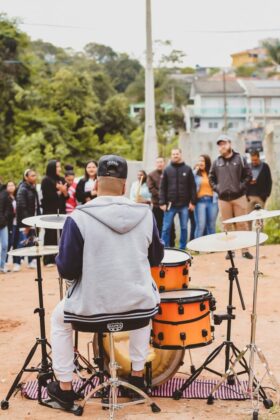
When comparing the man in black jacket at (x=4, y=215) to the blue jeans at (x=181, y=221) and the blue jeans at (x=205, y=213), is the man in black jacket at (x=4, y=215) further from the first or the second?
the blue jeans at (x=205, y=213)

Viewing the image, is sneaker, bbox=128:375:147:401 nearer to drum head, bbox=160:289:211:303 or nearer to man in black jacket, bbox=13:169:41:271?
drum head, bbox=160:289:211:303

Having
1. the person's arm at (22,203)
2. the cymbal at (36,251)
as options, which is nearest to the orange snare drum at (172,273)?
the cymbal at (36,251)

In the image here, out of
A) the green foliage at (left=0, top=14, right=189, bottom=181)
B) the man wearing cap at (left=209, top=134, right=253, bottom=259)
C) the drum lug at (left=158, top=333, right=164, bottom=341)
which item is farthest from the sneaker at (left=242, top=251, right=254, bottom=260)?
the green foliage at (left=0, top=14, right=189, bottom=181)

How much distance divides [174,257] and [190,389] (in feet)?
3.60

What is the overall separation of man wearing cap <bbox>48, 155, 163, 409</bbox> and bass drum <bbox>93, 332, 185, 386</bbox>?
2.21ft

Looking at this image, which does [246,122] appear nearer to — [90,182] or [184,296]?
[90,182]

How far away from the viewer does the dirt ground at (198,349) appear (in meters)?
5.30

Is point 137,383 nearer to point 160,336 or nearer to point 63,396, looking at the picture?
point 160,336

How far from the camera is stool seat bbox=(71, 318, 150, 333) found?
16.2 feet

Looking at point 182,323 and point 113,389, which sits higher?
point 182,323

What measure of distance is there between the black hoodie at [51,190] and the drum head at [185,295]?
6433mm

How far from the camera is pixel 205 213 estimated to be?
12.9 metres

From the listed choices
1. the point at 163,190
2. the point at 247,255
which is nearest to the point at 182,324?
the point at 247,255

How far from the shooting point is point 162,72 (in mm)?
50562
